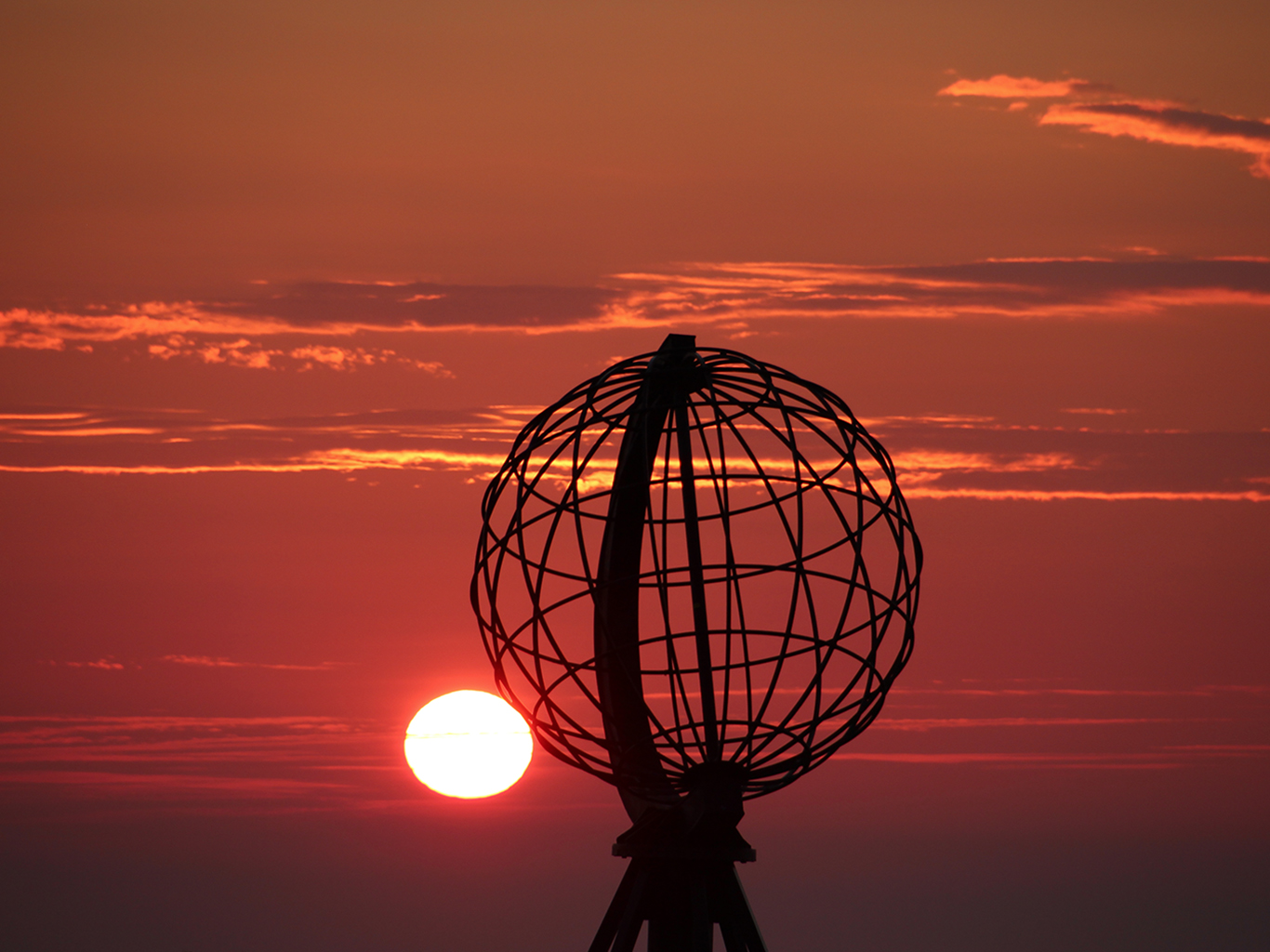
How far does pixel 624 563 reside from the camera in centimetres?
1408

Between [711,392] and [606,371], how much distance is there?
3.40ft

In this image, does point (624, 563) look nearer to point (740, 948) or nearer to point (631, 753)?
point (631, 753)

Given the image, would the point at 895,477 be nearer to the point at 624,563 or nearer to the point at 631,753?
the point at 624,563

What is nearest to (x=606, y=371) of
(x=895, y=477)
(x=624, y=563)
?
(x=624, y=563)

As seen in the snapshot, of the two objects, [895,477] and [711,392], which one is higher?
[711,392]

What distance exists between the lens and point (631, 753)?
13.7 metres

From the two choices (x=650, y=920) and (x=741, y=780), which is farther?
(x=650, y=920)

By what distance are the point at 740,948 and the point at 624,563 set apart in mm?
3879

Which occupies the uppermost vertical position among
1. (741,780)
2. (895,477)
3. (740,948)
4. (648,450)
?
(648,450)

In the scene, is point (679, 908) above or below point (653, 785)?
below

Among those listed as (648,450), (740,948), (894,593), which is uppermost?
(648,450)

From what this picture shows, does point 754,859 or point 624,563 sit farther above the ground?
point 624,563

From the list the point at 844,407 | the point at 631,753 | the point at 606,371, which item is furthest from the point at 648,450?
the point at 631,753

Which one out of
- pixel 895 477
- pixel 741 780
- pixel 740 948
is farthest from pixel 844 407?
pixel 740 948
